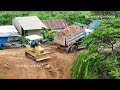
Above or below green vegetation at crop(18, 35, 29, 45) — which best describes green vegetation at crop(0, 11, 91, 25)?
above

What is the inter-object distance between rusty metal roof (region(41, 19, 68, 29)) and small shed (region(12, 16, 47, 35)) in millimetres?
76

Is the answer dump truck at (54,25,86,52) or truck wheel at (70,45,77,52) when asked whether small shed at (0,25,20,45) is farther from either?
truck wheel at (70,45,77,52)

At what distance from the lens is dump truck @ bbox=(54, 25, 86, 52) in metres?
5.98

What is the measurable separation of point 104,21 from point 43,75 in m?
1.20

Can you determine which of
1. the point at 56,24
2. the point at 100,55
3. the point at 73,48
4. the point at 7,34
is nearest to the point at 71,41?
the point at 73,48

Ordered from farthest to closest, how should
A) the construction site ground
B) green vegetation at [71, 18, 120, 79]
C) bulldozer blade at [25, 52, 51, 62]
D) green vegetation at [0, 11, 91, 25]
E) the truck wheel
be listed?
the truck wheel → bulldozer blade at [25, 52, 51, 62] → the construction site ground → green vegetation at [0, 11, 91, 25] → green vegetation at [71, 18, 120, 79]

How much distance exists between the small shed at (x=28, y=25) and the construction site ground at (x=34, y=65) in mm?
263

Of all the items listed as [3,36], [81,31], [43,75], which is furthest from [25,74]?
[81,31]

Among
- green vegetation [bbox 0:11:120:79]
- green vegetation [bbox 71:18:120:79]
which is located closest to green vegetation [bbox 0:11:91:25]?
green vegetation [bbox 0:11:120:79]

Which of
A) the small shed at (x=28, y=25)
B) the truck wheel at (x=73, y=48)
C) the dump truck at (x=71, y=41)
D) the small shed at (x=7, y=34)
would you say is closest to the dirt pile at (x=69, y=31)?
the dump truck at (x=71, y=41)

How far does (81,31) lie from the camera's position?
5.99 meters

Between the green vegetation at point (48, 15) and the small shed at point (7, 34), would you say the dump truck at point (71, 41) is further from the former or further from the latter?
the small shed at point (7, 34)

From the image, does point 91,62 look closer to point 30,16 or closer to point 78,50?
point 78,50

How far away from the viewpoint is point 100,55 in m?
5.54
